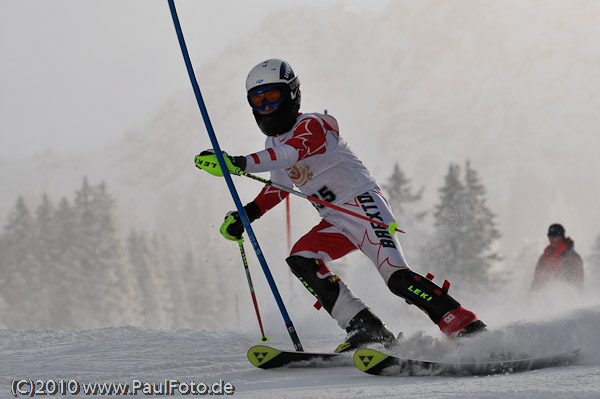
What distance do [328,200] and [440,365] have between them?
162 cm

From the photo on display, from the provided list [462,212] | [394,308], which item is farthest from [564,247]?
[462,212]

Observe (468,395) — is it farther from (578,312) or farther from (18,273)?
(18,273)

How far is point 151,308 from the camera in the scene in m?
39.0

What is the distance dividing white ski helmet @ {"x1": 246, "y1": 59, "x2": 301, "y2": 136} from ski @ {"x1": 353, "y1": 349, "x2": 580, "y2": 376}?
1.93m

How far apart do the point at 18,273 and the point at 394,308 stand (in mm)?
27176

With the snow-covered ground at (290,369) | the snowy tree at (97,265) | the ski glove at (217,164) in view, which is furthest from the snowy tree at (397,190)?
the ski glove at (217,164)

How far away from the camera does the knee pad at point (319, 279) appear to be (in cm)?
496

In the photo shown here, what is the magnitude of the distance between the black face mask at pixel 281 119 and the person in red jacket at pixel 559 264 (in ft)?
21.7

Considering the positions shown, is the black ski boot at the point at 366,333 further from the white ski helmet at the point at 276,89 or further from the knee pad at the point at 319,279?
the white ski helmet at the point at 276,89

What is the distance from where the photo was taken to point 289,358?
4648 mm

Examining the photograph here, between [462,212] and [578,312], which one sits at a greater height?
[462,212]

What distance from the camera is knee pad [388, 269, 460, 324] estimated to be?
4551 millimetres

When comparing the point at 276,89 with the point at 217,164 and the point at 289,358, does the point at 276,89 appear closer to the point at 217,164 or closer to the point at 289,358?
the point at 217,164

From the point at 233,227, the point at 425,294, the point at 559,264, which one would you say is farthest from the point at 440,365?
the point at 559,264
